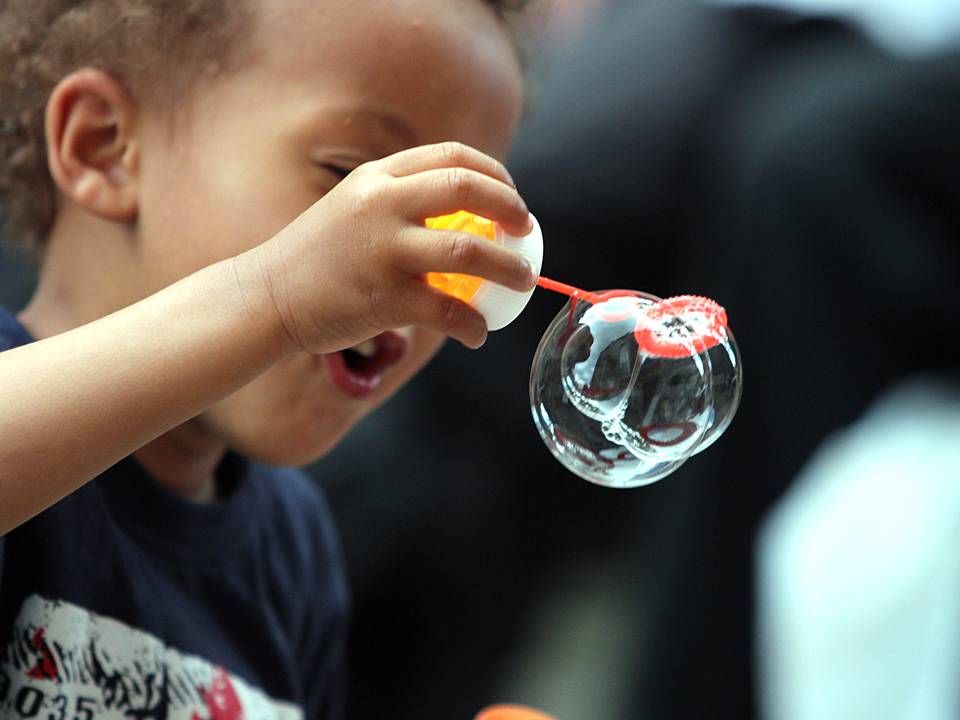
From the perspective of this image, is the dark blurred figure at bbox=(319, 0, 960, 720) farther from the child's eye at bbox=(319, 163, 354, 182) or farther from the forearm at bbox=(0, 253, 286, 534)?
the forearm at bbox=(0, 253, 286, 534)

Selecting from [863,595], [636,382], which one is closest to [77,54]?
[636,382]

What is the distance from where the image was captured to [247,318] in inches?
25.7

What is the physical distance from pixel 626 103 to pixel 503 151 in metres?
0.83

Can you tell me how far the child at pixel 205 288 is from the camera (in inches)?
25.5

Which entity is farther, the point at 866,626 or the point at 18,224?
the point at 866,626

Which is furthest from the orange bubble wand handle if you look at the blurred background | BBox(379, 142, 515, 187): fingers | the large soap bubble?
the blurred background

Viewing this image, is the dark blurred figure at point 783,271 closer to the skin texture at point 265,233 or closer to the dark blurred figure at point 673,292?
the dark blurred figure at point 673,292

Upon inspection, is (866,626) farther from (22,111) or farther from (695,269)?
(22,111)

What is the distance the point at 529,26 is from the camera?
1089 millimetres

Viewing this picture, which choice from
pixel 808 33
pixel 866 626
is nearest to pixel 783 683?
pixel 866 626

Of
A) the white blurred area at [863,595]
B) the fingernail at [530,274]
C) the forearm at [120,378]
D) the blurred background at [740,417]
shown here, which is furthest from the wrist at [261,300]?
the white blurred area at [863,595]

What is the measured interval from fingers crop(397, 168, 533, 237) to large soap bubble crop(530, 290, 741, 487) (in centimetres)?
13

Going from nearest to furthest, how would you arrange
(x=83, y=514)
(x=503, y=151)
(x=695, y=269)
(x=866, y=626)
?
(x=83, y=514) → (x=503, y=151) → (x=866, y=626) → (x=695, y=269)

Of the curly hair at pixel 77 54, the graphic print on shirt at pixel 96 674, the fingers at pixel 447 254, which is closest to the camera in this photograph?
the fingers at pixel 447 254
